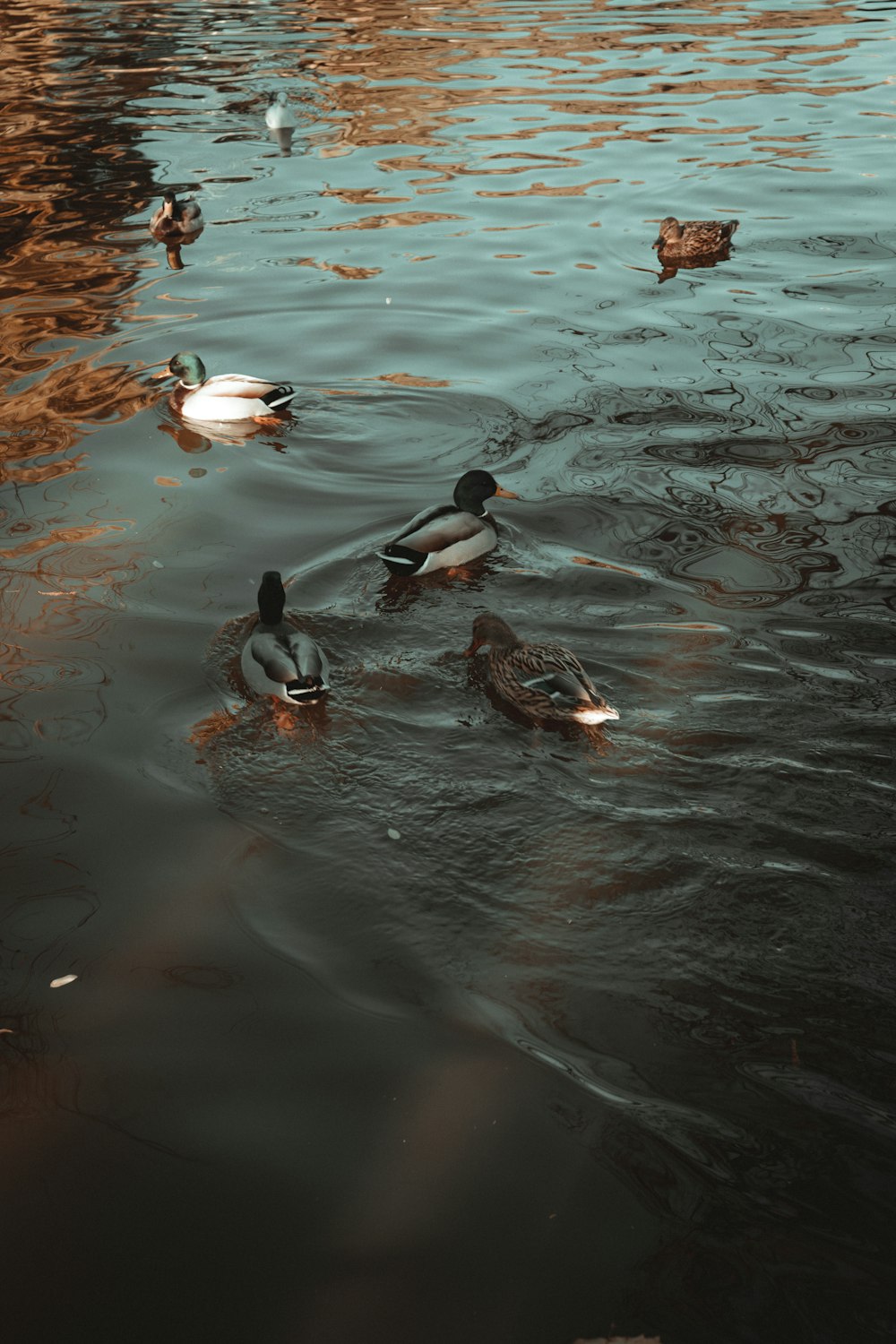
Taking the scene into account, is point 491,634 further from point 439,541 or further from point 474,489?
point 474,489

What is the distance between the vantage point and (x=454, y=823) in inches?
187

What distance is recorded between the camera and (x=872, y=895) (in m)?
4.29

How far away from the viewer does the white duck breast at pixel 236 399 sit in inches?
334

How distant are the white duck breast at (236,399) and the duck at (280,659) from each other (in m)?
3.04

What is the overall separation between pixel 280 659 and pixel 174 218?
27.6ft

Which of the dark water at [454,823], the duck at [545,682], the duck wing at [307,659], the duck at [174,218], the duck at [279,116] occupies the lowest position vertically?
the dark water at [454,823]

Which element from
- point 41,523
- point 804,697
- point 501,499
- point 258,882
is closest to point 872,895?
point 804,697

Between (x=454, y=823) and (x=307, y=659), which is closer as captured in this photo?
(x=454, y=823)

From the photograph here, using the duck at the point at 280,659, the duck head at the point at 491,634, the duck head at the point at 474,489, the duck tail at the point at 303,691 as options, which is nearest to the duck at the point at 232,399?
the duck head at the point at 474,489

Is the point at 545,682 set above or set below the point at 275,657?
below

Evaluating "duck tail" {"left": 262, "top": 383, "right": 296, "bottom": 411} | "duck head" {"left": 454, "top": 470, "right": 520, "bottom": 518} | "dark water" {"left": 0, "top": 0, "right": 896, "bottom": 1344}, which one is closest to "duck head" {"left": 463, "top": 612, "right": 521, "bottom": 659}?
"dark water" {"left": 0, "top": 0, "right": 896, "bottom": 1344}

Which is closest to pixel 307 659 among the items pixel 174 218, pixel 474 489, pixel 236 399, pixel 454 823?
pixel 454 823

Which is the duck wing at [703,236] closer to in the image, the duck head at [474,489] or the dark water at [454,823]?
the dark water at [454,823]

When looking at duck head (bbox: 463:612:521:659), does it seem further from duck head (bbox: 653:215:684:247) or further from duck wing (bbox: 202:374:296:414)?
duck head (bbox: 653:215:684:247)
